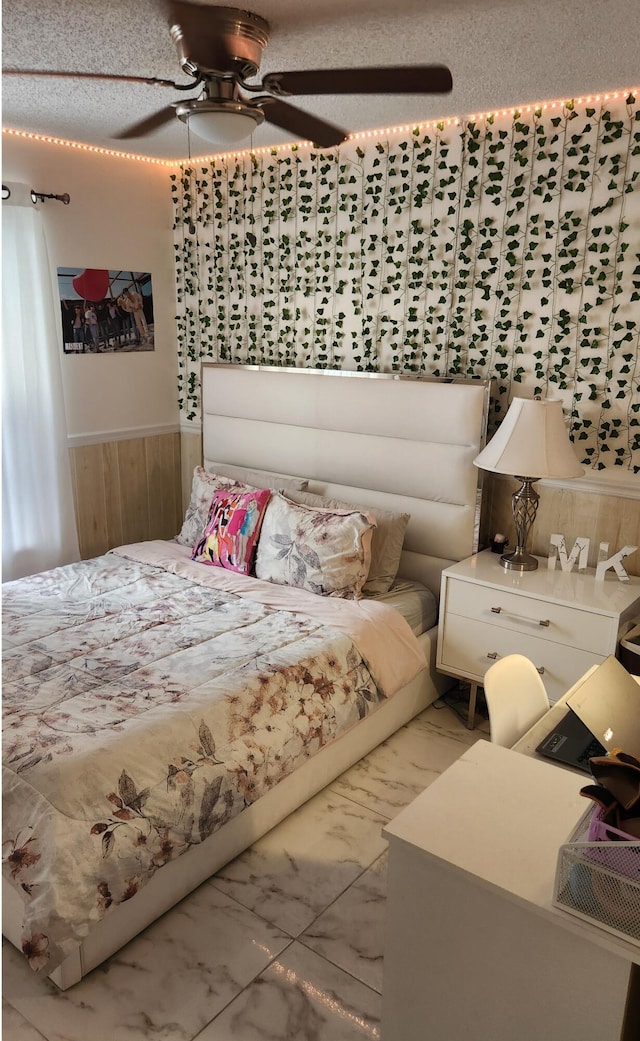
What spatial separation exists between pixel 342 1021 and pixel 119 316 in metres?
3.51

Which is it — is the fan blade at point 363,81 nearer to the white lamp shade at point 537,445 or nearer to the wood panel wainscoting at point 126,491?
the white lamp shade at point 537,445

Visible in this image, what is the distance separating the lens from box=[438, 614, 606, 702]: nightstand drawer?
2.94m

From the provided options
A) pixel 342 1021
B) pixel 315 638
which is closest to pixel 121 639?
pixel 315 638

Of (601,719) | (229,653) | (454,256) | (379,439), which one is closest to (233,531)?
(379,439)

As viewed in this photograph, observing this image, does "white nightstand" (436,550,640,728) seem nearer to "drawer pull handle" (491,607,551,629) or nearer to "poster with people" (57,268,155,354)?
Answer: "drawer pull handle" (491,607,551,629)

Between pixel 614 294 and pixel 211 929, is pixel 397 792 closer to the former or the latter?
pixel 211 929

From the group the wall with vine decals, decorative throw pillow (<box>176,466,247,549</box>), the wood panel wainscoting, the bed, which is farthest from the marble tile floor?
the wood panel wainscoting

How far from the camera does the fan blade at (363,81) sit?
1.93 meters

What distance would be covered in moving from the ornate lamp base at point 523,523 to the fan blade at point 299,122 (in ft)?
5.03

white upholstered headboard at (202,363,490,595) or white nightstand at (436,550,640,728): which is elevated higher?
white upholstered headboard at (202,363,490,595)

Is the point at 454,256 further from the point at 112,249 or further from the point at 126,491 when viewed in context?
the point at 126,491

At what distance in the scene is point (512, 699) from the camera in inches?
77.1

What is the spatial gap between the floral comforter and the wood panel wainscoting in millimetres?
778

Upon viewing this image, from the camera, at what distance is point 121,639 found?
2.86 m
